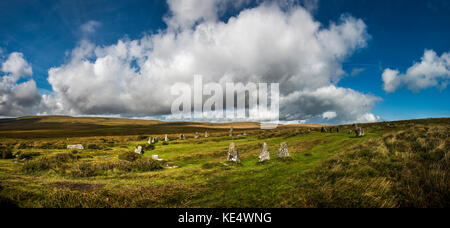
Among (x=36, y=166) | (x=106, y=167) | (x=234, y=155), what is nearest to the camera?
(x=36, y=166)

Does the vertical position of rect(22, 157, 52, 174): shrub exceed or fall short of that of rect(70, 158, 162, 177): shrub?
it exceeds it

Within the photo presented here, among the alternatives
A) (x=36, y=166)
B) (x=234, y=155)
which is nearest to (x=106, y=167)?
(x=36, y=166)

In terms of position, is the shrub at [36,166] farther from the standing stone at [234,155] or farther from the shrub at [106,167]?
the standing stone at [234,155]

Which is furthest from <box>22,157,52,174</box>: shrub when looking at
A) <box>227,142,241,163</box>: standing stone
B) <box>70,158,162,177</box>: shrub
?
<box>227,142,241,163</box>: standing stone

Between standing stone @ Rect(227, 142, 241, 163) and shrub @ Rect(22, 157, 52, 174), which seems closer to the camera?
shrub @ Rect(22, 157, 52, 174)

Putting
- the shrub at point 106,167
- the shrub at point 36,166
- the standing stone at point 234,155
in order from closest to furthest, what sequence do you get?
the shrub at point 36,166
the shrub at point 106,167
the standing stone at point 234,155

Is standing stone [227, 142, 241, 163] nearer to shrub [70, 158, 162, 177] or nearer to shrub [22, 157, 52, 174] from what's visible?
shrub [70, 158, 162, 177]

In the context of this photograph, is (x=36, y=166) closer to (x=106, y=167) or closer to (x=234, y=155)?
(x=106, y=167)

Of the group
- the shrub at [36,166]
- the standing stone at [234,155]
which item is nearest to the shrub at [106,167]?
the shrub at [36,166]
